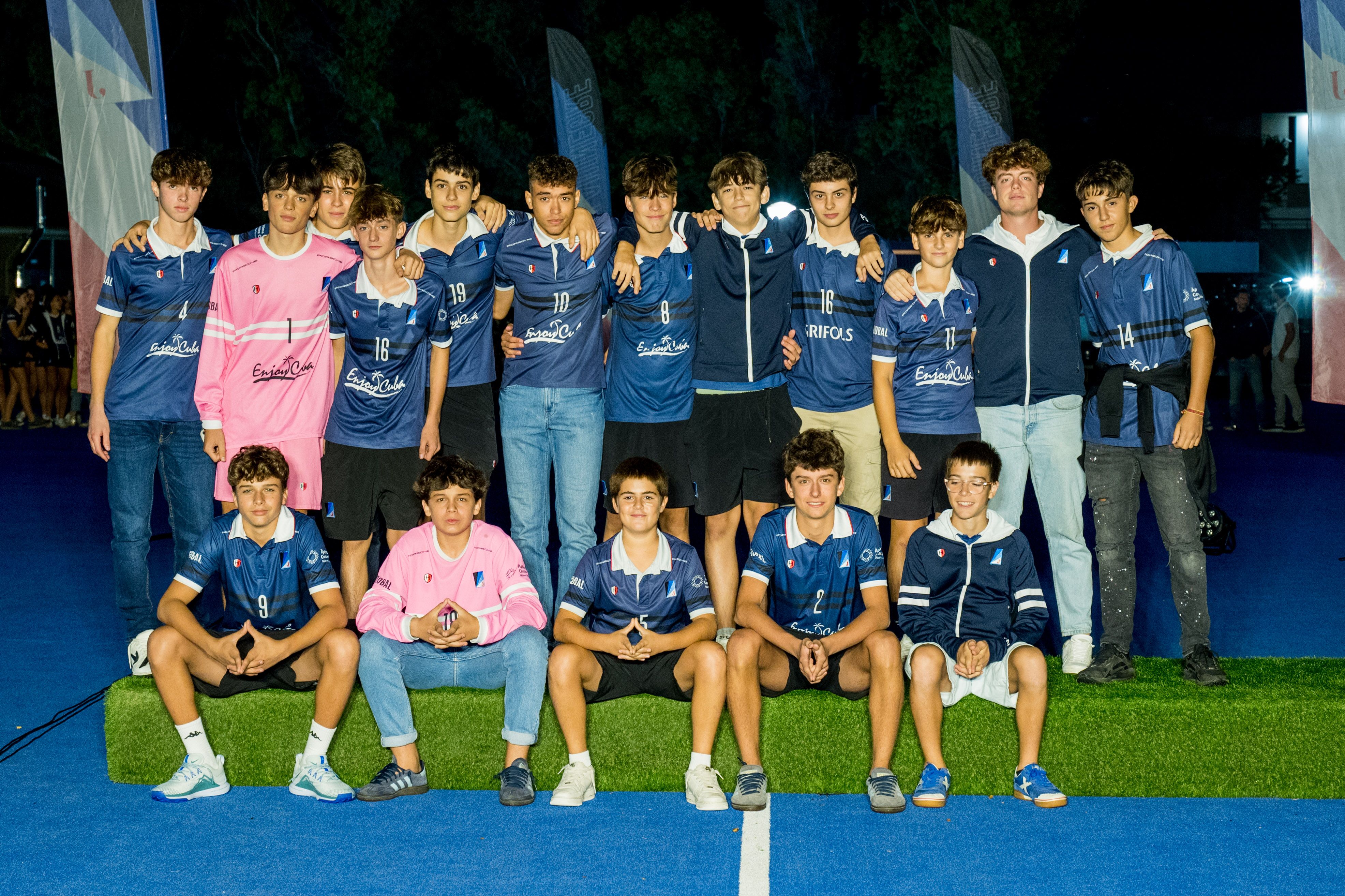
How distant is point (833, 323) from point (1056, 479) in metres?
1.12

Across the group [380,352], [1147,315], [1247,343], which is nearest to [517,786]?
[380,352]

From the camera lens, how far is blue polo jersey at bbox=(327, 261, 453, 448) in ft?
16.9

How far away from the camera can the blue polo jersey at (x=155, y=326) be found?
17.2ft

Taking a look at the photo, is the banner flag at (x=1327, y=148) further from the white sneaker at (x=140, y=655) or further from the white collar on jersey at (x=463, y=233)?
the white sneaker at (x=140, y=655)

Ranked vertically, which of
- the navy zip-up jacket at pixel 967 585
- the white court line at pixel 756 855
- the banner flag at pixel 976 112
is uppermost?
the banner flag at pixel 976 112

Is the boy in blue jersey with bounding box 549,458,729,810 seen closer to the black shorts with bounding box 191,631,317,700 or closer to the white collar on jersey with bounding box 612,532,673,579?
the white collar on jersey with bounding box 612,532,673,579

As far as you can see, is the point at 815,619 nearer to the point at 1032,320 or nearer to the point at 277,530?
the point at 1032,320

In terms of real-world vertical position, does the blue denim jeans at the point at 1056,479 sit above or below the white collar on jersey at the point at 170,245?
below

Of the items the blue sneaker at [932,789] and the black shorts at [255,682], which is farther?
the black shorts at [255,682]

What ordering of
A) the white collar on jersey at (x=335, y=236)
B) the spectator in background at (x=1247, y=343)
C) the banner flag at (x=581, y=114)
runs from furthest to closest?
1. the spectator in background at (x=1247, y=343)
2. the banner flag at (x=581, y=114)
3. the white collar on jersey at (x=335, y=236)

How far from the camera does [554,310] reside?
5.27 meters

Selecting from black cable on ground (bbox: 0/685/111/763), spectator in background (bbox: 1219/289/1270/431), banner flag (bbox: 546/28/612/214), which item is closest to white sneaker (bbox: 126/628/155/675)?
black cable on ground (bbox: 0/685/111/763)

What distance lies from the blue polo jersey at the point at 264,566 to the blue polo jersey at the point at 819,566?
1.62m

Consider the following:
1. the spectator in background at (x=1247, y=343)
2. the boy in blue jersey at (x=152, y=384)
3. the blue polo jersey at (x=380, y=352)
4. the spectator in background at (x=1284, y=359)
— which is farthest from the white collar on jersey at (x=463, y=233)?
the spectator in background at (x=1247, y=343)
